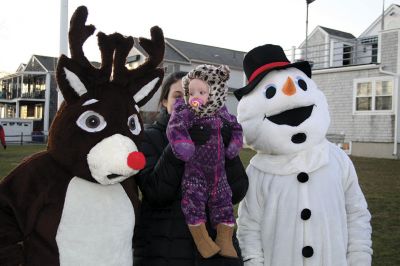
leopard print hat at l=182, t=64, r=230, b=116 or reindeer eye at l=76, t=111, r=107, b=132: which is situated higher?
leopard print hat at l=182, t=64, r=230, b=116

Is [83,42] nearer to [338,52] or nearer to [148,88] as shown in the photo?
[148,88]

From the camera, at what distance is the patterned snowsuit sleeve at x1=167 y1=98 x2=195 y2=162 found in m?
2.23

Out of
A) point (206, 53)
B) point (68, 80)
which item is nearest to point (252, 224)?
point (68, 80)

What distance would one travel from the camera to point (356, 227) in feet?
9.09

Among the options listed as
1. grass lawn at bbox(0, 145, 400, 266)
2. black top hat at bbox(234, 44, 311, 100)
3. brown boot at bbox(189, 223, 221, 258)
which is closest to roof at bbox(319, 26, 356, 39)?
grass lawn at bbox(0, 145, 400, 266)

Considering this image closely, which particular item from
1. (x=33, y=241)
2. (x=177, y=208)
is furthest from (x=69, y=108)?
(x=177, y=208)

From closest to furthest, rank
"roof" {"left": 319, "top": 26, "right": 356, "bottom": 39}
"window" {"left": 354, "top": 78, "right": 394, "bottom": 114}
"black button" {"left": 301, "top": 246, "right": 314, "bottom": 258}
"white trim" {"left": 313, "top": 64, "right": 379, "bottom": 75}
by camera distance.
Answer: "black button" {"left": 301, "top": 246, "right": 314, "bottom": 258} < "window" {"left": 354, "top": 78, "right": 394, "bottom": 114} < "white trim" {"left": 313, "top": 64, "right": 379, "bottom": 75} < "roof" {"left": 319, "top": 26, "right": 356, "bottom": 39}

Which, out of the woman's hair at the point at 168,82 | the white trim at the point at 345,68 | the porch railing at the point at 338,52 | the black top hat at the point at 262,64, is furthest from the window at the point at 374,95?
the woman's hair at the point at 168,82

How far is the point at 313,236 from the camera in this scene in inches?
107

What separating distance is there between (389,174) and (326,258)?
11.5 m

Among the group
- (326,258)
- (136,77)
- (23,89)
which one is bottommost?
(326,258)

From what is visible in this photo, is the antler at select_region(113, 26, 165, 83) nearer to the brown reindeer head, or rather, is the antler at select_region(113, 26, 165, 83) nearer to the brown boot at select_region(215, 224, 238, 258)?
the brown reindeer head

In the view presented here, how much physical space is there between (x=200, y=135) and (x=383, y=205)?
7276 mm

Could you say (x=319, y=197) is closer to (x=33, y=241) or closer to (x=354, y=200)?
(x=354, y=200)
